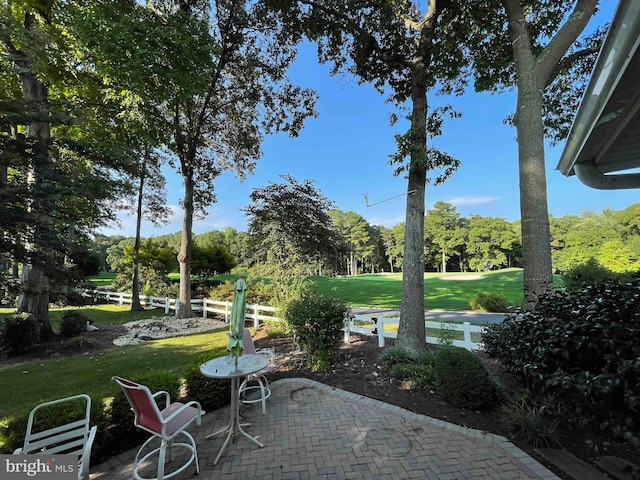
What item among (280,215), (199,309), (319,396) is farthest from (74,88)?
(319,396)

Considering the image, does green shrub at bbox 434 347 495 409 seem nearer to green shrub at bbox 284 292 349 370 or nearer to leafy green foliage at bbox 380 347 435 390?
leafy green foliage at bbox 380 347 435 390

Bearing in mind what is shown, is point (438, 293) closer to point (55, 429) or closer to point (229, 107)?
point (229, 107)

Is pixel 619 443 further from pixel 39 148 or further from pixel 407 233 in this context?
pixel 39 148

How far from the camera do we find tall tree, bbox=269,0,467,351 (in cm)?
575

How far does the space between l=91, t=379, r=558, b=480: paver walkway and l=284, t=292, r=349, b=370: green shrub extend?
1.47 metres

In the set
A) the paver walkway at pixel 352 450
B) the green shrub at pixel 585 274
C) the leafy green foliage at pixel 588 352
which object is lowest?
the paver walkway at pixel 352 450

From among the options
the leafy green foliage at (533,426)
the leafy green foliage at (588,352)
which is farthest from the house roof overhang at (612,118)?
the leafy green foliage at (533,426)

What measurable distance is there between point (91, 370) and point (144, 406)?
16.9ft

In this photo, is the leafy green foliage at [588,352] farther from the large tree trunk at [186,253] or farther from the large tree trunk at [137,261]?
the large tree trunk at [137,261]

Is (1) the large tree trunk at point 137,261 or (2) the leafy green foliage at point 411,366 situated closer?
(2) the leafy green foliage at point 411,366

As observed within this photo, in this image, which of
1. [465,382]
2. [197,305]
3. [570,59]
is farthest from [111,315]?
[570,59]

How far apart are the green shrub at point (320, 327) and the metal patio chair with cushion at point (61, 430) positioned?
331 cm

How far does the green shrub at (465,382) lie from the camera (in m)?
3.80

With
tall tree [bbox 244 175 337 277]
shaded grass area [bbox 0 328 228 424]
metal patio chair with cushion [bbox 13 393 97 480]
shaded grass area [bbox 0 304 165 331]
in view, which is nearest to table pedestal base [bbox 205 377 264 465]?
metal patio chair with cushion [bbox 13 393 97 480]
